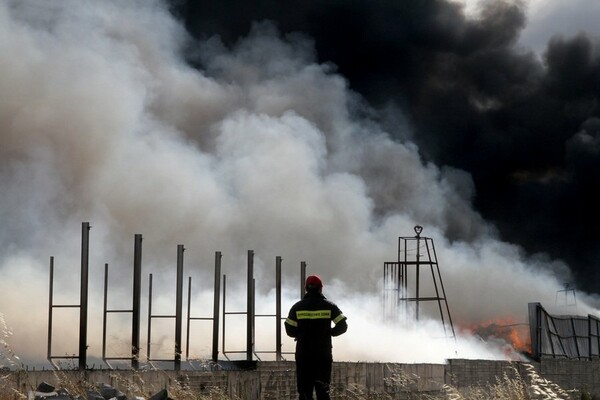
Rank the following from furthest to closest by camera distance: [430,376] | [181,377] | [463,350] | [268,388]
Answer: [463,350] → [430,376] → [268,388] → [181,377]

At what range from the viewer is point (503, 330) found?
2968 inches

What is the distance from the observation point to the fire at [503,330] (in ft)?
234

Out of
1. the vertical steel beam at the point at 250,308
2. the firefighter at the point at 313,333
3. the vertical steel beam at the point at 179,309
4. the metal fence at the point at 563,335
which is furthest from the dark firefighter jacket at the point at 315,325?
the metal fence at the point at 563,335

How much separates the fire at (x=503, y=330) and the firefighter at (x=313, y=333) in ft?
172

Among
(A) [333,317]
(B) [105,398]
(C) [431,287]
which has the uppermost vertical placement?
(C) [431,287]

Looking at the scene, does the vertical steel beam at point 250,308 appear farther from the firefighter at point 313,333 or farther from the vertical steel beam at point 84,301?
the firefighter at point 313,333

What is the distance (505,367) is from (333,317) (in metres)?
16.0

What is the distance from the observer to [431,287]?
82.4m

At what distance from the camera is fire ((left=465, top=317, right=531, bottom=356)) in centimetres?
7138

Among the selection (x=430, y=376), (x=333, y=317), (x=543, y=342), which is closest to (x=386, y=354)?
(x=543, y=342)

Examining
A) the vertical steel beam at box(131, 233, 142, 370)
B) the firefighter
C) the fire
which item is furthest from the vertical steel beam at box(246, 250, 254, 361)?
the fire

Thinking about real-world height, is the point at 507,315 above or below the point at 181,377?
above

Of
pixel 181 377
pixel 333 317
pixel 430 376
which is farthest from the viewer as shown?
pixel 430 376

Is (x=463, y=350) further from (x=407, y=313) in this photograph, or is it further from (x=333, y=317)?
(x=333, y=317)
